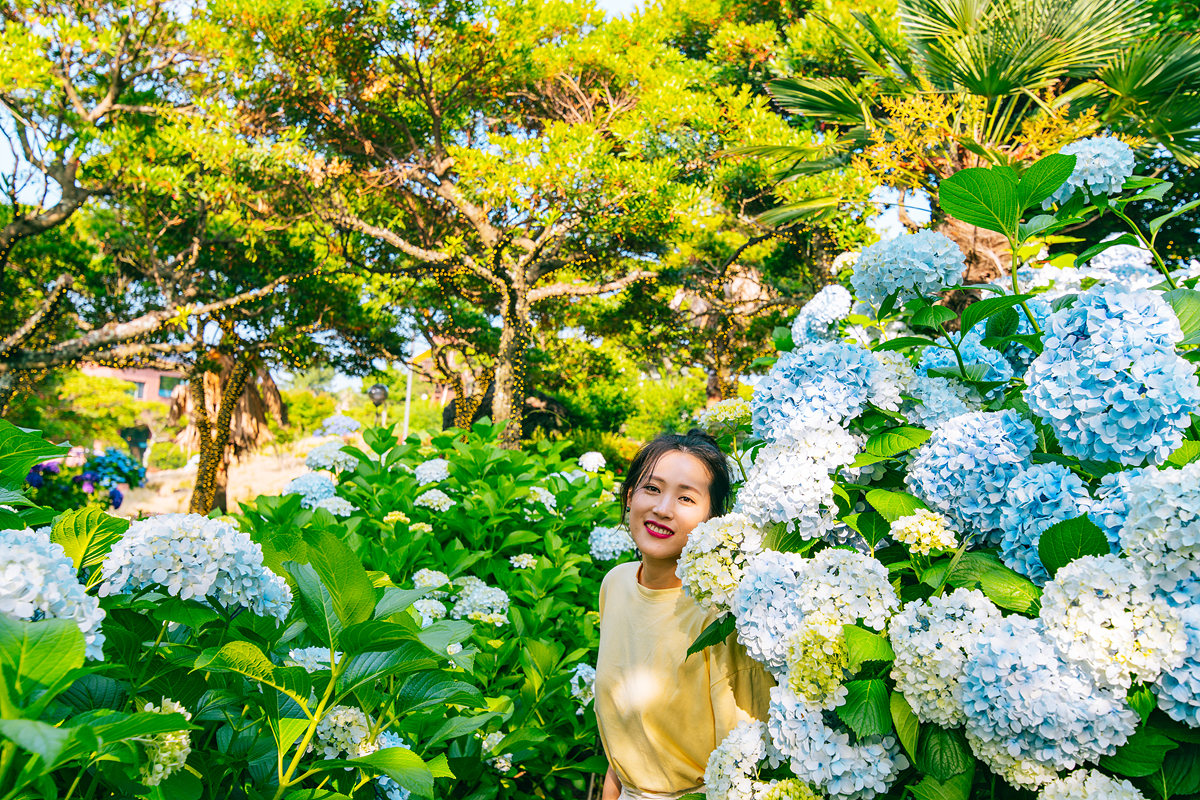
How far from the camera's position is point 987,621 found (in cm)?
94

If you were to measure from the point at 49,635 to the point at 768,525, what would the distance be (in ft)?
3.56

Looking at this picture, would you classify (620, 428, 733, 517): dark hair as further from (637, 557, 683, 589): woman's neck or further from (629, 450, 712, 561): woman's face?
(637, 557, 683, 589): woman's neck

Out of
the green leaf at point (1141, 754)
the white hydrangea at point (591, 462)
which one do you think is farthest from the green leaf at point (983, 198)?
the white hydrangea at point (591, 462)

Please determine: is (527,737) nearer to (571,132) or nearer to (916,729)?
(916,729)

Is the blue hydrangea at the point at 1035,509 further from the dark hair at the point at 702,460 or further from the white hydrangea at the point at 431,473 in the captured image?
the white hydrangea at the point at 431,473

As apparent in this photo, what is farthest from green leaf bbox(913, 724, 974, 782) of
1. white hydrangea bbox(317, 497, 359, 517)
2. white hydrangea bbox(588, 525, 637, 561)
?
white hydrangea bbox(317, 497, 359, 517)

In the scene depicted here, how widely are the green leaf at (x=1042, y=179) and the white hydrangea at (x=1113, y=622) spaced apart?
0.65 m

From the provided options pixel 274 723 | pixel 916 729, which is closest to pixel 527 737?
pixel 274 723

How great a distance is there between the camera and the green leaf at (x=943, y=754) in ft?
3.12

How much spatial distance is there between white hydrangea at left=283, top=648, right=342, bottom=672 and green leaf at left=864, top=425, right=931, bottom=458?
1073mm

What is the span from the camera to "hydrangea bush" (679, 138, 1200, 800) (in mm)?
851

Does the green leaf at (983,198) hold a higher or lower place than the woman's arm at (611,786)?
higher

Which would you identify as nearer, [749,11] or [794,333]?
[794,333]

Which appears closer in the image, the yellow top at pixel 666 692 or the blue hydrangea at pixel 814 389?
the blue hydrangea at pixel 814 389
